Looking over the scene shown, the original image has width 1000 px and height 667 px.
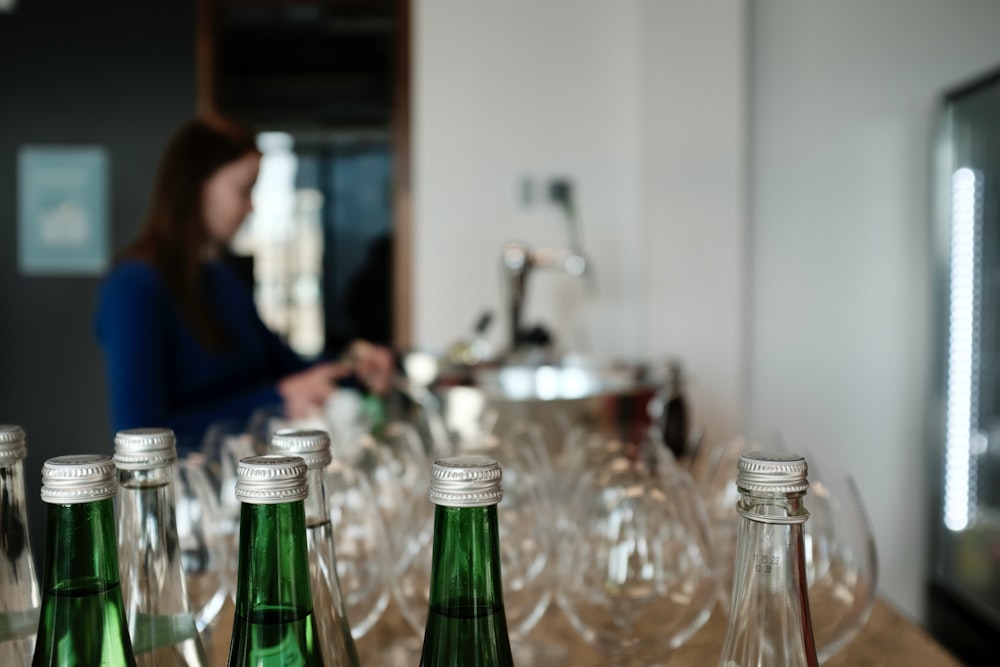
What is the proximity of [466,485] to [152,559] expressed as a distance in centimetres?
23

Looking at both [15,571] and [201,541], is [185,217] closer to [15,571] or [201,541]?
[201,541]

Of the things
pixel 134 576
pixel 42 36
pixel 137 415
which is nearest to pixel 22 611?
pixel 134 576

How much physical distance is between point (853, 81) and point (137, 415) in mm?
2285

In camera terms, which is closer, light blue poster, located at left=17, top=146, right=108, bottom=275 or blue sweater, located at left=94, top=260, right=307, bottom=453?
blue sweater, located at left=94, top=260, right=307, bottom=453

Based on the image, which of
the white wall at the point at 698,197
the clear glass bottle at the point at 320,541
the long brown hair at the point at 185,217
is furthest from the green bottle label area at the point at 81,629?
the white wall at the point at 698,197

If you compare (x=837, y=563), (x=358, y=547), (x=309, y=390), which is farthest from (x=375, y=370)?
(x=837, y=563)

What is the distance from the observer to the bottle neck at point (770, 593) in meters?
0.52

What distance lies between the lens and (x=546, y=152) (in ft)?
9.70

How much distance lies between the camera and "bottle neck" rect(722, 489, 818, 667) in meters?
0.52

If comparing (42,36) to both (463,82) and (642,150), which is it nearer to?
(463,82)

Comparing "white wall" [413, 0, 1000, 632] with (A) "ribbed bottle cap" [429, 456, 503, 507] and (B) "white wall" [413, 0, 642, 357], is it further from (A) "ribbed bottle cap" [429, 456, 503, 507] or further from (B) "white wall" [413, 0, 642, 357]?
(A) "ribbed bottle cap" [429, 456, 503, 507]

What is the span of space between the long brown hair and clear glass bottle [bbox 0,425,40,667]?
4.49 ft

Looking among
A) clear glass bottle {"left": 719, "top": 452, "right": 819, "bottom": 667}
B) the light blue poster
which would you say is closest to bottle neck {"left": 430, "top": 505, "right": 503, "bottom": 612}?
clear glass bottle {"left": 719, "top": 452, "right": 819, "bottom": 667}

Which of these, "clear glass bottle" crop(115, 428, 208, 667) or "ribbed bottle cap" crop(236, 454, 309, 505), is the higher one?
"ribbed bottle cap" crop(236, 454, 309, 505)
